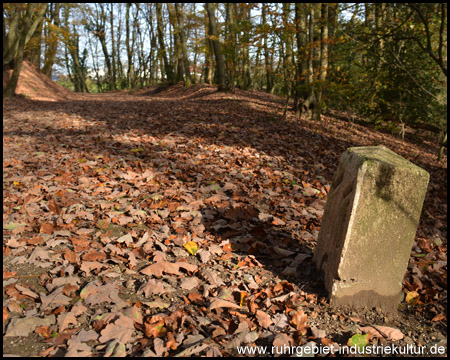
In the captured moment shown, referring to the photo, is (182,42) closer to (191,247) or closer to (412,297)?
(191,247)

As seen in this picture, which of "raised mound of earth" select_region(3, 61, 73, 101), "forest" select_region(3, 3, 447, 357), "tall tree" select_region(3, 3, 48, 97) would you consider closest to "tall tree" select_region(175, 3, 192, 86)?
"raised mound of earth" select_region(3, 61, 73, 101)

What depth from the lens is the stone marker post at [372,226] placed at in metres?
2.38

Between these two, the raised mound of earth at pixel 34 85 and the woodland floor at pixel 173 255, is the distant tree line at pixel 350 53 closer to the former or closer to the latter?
the raised mound of earth at pixel 34 85

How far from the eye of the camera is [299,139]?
27.0 ft

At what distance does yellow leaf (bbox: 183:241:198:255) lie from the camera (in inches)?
123

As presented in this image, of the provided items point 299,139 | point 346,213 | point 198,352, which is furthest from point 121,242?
point 299,139

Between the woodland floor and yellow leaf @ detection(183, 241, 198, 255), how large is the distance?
0.4 inches

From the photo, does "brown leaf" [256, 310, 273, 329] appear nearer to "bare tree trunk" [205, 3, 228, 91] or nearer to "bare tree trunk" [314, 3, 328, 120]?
"bare tree trunk" [314, 3, 328, 120]

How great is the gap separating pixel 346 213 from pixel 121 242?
6.86 ft

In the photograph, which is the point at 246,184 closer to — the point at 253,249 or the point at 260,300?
the point at 253,249

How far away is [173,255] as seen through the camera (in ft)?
10.1

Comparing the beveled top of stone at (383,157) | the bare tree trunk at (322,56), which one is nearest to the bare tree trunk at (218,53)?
the bare tree trunk at (322,56)

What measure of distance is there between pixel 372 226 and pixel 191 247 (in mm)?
1655

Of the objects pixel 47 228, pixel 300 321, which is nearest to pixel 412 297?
pixel 300 321
